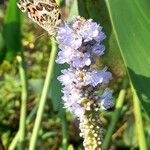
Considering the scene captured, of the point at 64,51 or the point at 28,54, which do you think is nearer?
the point at 64,51

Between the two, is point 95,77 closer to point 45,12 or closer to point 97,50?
point 97,50

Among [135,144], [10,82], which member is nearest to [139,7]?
[135,144]

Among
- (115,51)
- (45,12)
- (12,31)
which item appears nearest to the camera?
(45,12)

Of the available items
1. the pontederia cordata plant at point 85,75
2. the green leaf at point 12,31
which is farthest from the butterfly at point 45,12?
the green leaf at point 12,31

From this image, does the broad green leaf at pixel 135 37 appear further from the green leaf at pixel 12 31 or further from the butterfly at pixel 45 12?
the green leaf at pixel 12 31

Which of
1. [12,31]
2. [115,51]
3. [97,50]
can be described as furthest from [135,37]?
[12,31]

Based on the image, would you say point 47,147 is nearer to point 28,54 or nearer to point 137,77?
point 28,54

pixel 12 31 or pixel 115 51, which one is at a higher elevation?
pixel 12 31
